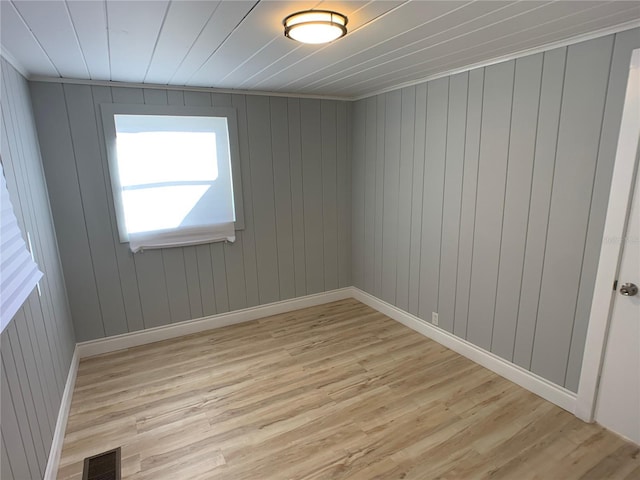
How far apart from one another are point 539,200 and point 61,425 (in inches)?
133

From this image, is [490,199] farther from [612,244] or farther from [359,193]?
[359,193]

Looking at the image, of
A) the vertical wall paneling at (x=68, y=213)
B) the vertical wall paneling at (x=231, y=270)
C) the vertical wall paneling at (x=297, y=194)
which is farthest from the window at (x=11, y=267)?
the vertical wall paneling at (x=297, y=194)

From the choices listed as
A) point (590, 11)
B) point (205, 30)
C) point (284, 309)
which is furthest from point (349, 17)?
point (284, 309)

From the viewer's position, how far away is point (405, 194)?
344 centimetres

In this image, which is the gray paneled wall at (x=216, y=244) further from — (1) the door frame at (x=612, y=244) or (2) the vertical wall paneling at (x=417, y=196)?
(1) the door frame at (x=612, y=244)

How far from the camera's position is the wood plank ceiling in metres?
1.56

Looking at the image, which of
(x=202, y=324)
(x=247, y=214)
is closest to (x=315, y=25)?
(x=247, y=214)

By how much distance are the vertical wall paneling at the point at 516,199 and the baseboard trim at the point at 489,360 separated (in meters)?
0.11

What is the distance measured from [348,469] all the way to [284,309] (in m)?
2.24

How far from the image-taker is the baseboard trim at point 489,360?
7.83ft

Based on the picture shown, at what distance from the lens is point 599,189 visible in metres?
2.07

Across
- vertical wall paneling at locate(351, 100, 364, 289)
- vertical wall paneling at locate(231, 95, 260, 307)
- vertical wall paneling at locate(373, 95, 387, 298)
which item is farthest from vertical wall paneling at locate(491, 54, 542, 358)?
vertical wall paneling at locate(231, 95, 260, 307)

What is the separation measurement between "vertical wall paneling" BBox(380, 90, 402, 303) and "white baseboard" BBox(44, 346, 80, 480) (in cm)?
290

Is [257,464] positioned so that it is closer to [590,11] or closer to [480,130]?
[480,130]
